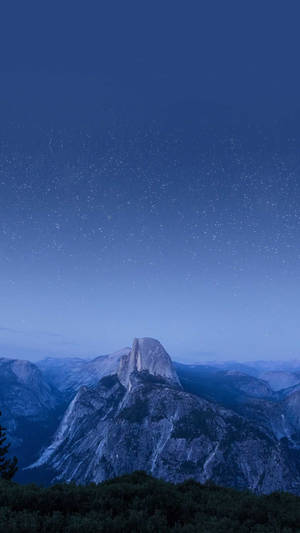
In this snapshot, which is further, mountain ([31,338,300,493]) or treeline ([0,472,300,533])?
mountain ([31,338,300,493])

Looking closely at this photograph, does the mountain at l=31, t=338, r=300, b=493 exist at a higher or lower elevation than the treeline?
lower

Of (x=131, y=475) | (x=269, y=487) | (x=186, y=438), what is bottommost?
(x=269, y=487)

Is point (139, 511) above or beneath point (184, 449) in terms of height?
above

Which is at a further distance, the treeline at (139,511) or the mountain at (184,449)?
the mountain at (184,449)

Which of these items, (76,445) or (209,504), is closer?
(209,504)

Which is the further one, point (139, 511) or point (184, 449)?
point (184, 449)

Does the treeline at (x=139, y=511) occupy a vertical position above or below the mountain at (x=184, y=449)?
above

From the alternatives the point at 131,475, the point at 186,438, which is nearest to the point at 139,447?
the point at 186,438

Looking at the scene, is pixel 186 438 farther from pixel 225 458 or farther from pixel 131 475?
pixel 131 475
